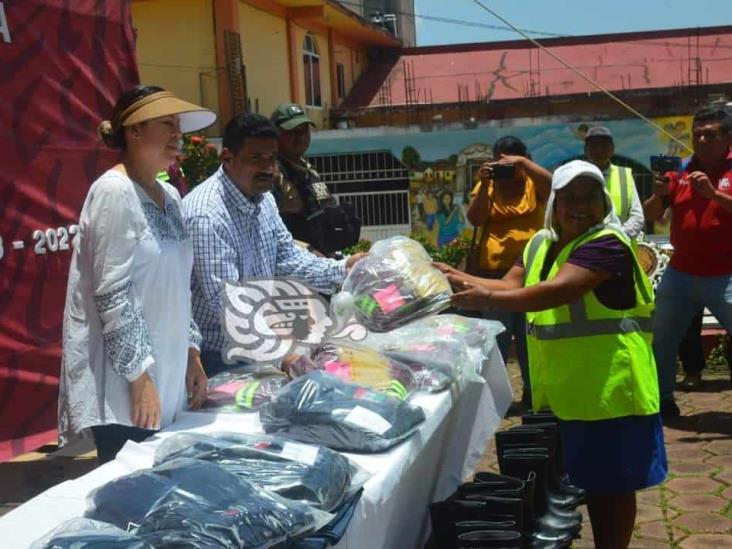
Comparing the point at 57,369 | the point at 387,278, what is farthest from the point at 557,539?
the point at 57,369

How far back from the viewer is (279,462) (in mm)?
1921

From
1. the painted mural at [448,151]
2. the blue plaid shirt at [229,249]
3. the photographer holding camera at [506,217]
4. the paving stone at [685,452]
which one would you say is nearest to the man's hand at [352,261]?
the blue plaid shirt at [229,249]

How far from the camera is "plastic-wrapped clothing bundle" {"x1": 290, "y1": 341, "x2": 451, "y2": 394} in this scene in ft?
9.03

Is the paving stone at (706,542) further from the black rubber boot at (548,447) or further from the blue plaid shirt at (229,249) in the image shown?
the blue plaid shirt at (229,249)

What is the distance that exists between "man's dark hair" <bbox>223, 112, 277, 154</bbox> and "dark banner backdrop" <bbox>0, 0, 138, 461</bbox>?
1.34m

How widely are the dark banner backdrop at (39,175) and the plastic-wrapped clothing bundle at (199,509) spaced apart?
243 centimetres

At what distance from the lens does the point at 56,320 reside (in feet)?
13.7

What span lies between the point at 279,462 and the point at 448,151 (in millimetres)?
16048

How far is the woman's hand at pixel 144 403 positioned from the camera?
2.39 meters

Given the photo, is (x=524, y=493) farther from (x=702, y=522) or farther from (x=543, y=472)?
(x=702, y=522)

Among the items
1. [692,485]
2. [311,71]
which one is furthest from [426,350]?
[311,71]

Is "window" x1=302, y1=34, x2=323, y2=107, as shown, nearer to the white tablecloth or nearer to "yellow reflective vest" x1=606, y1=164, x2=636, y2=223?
"yellow reflective vest" x1=606, y1=164, x2=636, y2=223

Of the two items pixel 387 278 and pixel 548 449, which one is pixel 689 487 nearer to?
pixel 548 449

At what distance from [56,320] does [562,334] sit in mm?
2449
